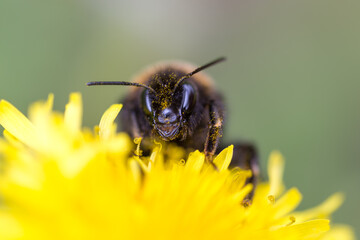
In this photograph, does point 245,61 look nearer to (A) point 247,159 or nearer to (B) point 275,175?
(B) point 275,175

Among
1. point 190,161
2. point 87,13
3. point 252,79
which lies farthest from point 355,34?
point 190,161

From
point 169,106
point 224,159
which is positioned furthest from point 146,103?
point 224,159

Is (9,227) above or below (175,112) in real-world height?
below

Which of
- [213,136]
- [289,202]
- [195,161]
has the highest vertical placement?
[213,136]

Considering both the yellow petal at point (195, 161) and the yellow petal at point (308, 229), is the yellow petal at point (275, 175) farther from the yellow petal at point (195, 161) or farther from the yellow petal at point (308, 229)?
the yellow petal at point (195, 161)

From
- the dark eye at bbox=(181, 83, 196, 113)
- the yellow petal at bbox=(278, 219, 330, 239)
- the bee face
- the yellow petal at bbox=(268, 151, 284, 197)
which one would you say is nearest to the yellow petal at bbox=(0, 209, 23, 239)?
the bee face

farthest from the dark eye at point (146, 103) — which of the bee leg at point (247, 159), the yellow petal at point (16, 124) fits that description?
the bee leg at point (247, 159)

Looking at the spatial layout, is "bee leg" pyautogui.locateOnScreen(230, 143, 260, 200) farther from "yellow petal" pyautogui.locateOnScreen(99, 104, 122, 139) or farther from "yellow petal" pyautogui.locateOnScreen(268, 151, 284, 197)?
"yellow petal" pyautogui.locateOnScreen(99, 104, 122, 139)
